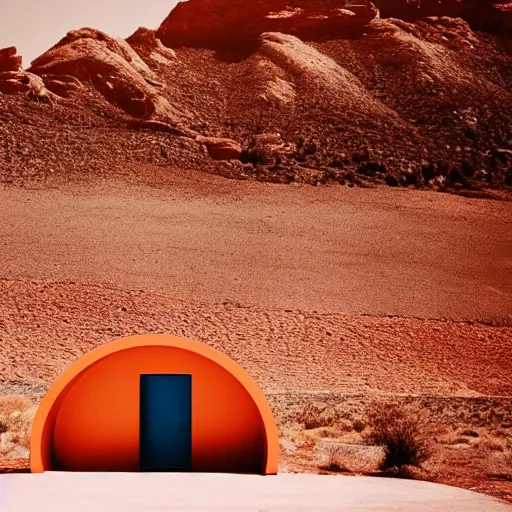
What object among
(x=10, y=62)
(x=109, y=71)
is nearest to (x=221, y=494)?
(x=109, y=71)

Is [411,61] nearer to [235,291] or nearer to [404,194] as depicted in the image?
[404,194]

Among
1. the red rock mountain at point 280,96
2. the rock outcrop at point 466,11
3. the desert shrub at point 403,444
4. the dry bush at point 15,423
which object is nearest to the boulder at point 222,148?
the red rock mountain at point 280,96

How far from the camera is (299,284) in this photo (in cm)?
4859

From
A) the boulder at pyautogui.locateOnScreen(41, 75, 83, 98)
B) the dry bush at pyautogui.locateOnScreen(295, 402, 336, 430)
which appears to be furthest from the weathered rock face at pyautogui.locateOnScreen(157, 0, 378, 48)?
the dry bush at pyautogui.locateOnScreen(295, 402, 336, 430)

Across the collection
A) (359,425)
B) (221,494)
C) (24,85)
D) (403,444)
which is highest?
(24,85)

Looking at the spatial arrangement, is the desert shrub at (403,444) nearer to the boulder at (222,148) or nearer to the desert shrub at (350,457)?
the desert shrub at (350,457)

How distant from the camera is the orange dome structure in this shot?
16125 mm

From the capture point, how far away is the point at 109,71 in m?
69.8

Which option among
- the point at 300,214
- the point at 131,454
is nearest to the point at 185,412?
the point at 131,454

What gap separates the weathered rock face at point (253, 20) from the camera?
8088cm

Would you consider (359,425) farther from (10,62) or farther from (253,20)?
(253,20)

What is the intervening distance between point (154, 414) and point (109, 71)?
56.1 metres

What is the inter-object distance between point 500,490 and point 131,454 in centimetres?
556

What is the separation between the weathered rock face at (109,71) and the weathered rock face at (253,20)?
9410mm
